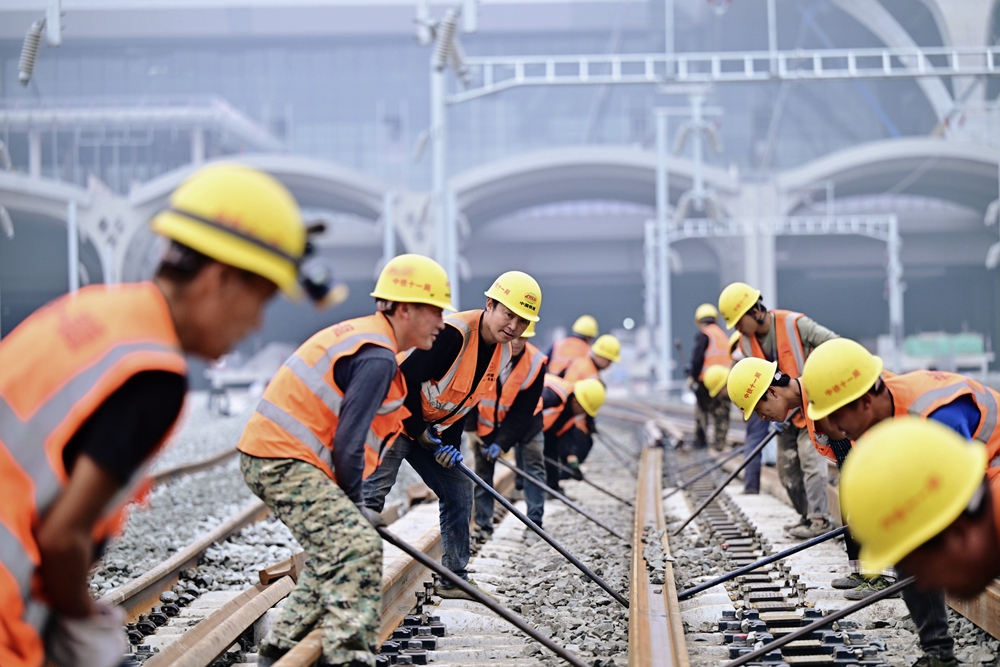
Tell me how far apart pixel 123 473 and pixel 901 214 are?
142 ft

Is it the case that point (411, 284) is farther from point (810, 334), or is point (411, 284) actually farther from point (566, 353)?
point (566, 353)

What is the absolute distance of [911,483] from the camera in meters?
2.42

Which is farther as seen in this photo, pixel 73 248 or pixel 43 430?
pixel 73 248

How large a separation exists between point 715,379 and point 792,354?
5288mm

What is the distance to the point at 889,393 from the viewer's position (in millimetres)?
3752

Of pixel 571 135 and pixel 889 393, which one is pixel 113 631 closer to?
pixel 889 393

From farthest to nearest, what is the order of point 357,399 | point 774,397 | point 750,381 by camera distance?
point 750,381 → point 774,397 → point 357,399

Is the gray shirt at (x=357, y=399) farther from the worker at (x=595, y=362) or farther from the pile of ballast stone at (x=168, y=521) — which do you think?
the worker at (x=595, y=362)

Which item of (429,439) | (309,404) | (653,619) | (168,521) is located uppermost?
(309,404)

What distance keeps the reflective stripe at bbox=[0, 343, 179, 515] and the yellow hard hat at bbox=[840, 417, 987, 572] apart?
5.69 feet

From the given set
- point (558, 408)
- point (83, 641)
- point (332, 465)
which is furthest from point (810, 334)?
point (83, 641)

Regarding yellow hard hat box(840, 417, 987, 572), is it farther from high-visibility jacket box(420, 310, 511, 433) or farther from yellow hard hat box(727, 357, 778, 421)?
yellow hard hat box(727, 357, 778, 421)

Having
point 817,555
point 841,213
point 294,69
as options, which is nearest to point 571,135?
point 294,69

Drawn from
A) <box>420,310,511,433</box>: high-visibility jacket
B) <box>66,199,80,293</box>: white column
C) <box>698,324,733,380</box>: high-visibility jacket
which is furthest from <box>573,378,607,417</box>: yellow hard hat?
<box>66,199,80,293</box>: white column
